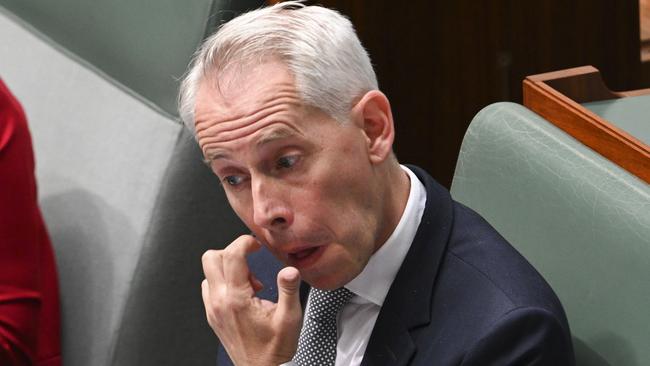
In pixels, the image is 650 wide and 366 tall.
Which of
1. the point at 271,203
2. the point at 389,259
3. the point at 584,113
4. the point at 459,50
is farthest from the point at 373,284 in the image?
the point at 459,50

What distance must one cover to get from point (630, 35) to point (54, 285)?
3.00ft

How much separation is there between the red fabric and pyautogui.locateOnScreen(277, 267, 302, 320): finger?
0.50 meters

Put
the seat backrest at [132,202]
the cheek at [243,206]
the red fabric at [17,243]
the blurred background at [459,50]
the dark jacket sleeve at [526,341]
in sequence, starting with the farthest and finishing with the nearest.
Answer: the blurred background at [459,50] < the seat backrest at [132,202] < the red fabric at [17,243] < the cheek at [243,206] < the dark jacket sleeve at [526,341]

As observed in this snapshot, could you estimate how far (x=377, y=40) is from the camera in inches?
68.0

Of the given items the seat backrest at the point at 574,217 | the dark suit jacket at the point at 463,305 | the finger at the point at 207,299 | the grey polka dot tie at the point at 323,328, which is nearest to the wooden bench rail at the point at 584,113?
the seat backrest at the point at 574,217

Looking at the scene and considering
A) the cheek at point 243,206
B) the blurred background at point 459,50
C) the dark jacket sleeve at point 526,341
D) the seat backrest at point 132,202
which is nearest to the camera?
the dark jacket sleeve at point 526,341

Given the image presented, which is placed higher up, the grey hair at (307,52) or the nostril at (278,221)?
the grey hair at (307,52)

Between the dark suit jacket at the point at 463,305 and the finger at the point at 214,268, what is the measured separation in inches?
5.9

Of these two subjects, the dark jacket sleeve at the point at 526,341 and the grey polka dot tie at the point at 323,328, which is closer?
the dark jacket sleeve at the point at 526,341

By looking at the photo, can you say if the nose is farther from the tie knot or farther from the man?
the tie knot

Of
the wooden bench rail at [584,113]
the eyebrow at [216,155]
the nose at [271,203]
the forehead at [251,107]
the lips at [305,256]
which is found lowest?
the lips at [305,256]

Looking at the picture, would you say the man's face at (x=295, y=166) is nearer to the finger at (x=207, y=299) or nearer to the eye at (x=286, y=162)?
the eye at (x=286, y=162)

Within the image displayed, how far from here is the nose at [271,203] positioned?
3.29 feet

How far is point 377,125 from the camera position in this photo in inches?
40.6
